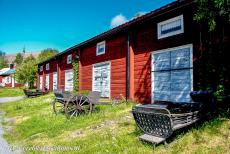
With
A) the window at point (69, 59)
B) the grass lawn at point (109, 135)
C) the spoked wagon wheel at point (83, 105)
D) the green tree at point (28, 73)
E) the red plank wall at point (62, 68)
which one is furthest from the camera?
the green tree at point (28, 73)

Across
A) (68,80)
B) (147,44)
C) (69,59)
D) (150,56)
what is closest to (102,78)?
(147,44)

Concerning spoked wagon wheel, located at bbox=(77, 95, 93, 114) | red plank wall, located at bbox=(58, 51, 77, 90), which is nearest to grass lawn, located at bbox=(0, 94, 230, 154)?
spoked wagon wheel, located at bbox=(77, 95, 93, 114)

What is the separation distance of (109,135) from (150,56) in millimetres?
5739

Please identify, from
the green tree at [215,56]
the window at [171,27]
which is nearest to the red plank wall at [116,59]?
the window at [171,27]

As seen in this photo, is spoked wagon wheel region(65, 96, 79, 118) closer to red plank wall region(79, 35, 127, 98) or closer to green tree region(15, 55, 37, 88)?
red plank wall region(79, 35, 127, 98)

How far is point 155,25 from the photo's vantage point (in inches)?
454

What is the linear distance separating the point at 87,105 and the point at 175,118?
5864mm

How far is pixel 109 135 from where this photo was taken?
22.4ft

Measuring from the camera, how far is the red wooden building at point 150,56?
984cm

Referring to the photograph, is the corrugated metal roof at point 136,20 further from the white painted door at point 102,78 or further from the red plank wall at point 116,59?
the white painted door at point 102,78

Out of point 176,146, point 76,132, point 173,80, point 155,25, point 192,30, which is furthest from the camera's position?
point 155,25

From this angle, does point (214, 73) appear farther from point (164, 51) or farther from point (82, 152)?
point (82, 152)

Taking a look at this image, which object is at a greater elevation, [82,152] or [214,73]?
[214,73]

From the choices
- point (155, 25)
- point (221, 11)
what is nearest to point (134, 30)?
point (155, 25)
